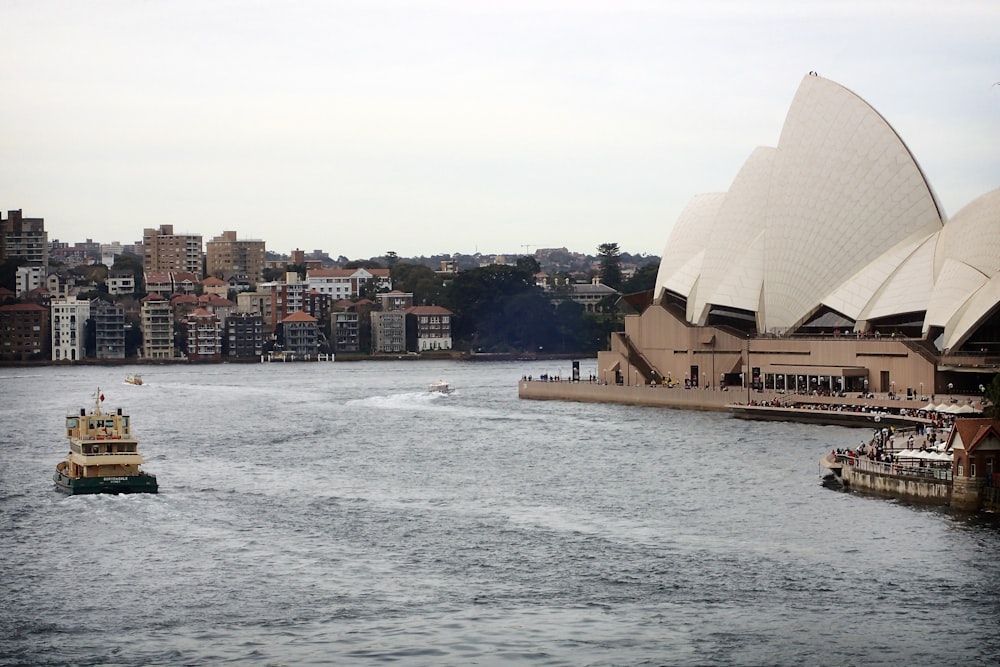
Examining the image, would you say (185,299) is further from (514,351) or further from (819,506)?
(819,506)

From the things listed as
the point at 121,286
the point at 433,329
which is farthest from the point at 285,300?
the point at 121,286

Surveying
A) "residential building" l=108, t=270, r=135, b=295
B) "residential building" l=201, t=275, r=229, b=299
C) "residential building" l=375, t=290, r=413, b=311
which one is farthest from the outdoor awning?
"residential building" l=108, t=270, r=135, b=295

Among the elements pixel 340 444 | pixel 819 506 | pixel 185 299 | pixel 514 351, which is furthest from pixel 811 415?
pixel 185 299

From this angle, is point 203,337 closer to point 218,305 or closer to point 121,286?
point 218,305

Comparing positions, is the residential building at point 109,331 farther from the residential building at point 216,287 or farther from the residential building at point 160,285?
the residential building at point 160,285

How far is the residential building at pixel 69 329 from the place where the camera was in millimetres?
111312

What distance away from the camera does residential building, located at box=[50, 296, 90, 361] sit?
111 m

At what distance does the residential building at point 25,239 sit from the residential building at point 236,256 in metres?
15.4

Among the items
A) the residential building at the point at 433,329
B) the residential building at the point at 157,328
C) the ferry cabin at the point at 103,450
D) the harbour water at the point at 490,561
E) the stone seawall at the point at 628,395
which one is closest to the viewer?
the harbour water at the point at 490,561

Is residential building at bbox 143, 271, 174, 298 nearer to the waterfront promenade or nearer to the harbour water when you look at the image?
the waterfront promenade

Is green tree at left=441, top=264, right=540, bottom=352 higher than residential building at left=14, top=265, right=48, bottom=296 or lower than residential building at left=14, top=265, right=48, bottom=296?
lower

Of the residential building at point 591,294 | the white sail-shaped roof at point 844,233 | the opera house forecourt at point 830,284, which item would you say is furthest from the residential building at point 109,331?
the white sail-shaped roof at point 844,233

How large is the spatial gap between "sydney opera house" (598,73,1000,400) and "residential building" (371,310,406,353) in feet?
182

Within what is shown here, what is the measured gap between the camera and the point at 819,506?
88.5ft
